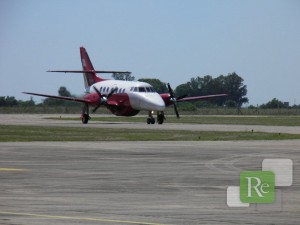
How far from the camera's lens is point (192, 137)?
169ft

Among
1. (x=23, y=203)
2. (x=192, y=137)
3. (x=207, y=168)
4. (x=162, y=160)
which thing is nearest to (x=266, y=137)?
(x=192, y=137)

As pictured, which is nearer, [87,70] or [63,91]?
[87,70]

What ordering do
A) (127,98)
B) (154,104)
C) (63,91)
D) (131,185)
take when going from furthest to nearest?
1. (63,91)
2. (127,98)
3. (154,104)
4. (131,185)

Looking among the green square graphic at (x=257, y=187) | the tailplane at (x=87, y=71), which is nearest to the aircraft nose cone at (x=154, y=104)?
the tailplane at (x=87, y=71)

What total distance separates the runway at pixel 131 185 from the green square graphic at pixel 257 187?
257mm

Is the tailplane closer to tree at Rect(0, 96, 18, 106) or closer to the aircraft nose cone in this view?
the aircraft nose cone

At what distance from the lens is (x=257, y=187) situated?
1595 centimetres

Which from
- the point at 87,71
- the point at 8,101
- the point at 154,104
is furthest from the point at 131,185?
the point at 8,101

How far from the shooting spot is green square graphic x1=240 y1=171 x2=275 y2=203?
15648mm

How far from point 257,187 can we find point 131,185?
7.24m

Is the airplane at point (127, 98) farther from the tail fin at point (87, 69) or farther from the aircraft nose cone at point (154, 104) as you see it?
the tail fin at point (87, 69)

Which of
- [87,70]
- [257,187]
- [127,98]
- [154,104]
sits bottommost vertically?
[257,187]

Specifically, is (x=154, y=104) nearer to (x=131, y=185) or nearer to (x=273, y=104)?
(x=131, y=185)

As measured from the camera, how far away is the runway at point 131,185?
16.6 metres
